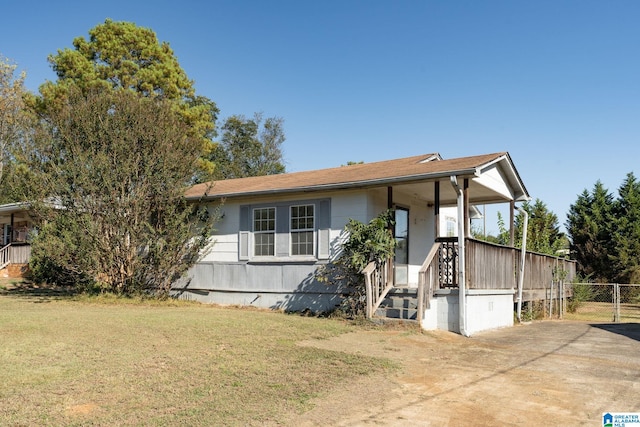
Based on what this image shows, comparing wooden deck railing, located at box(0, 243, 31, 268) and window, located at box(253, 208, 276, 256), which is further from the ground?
window, located at box(253, 208, 276, 256)

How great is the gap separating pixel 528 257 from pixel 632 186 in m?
14.5

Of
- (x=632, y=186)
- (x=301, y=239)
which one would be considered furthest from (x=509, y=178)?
(x=632, y=186)

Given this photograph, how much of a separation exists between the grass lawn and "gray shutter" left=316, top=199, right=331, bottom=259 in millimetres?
2773

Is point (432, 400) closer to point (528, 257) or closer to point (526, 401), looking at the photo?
point (526, 401)

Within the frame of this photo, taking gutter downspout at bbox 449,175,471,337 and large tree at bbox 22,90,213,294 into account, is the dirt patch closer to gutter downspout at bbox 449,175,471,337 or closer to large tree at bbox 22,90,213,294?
gutter downspout at bbox 449,175,471,337

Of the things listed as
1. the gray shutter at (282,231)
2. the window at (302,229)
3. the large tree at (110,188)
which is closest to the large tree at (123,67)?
the large tree at (110,188)

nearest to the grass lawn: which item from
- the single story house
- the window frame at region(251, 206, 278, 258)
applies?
the single story house

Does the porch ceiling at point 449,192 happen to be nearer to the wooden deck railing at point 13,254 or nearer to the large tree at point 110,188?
the large tree at point 110,188

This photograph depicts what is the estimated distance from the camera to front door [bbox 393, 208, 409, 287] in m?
14.4

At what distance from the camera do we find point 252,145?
45438 mm

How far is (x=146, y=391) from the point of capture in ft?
18.8

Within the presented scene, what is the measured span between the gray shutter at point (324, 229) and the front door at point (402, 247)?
2.00m

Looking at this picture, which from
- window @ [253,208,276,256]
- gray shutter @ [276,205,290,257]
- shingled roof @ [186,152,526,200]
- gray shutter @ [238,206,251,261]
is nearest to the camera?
shingled roof @ [186,152,526,200]

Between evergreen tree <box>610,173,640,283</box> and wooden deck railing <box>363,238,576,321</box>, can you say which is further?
evergreen tree <box>610,173,640,283</box>
